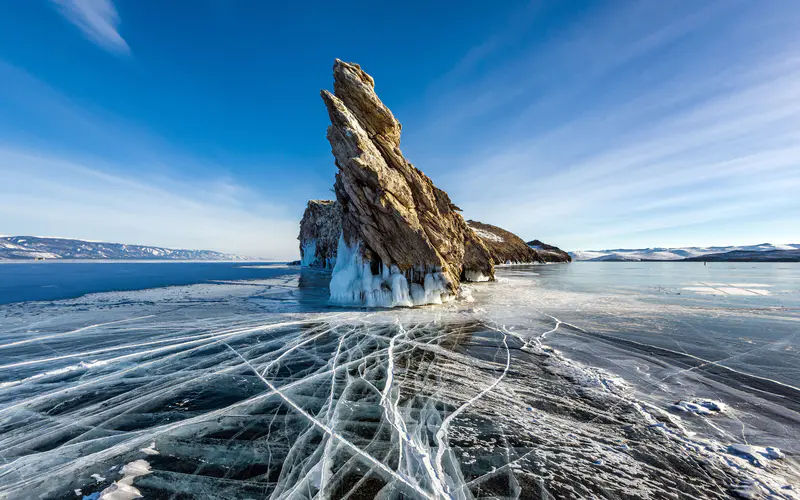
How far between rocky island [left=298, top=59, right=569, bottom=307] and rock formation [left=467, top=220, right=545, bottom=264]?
71.2 metres

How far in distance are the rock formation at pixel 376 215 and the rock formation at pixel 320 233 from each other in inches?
1515

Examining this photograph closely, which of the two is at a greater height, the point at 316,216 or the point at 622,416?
the point at 316,216

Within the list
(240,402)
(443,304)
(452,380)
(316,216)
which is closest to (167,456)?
(240,402)

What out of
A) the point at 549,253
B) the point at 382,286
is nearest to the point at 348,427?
the point at 382,286

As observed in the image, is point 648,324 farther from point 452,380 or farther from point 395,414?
point 395,414

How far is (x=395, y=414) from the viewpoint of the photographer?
5.52m

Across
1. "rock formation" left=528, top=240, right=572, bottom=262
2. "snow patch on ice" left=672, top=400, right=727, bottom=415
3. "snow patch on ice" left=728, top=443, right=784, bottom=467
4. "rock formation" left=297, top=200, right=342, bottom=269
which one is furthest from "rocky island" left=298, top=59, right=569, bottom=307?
"rock formation" left=528, top=240, right=572, bottom=262

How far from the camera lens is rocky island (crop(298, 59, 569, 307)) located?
60.1 feet

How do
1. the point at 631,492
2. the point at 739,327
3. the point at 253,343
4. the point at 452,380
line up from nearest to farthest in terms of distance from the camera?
the point at 631,492
the point at 452,380
the point at 253,343
the point at 739,327

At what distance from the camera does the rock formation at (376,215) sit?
18.3 m

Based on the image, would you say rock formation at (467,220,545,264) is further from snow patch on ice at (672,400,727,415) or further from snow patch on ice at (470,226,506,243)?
snow patch on ice at (672,400,727,415)

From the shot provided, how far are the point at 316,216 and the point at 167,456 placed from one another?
72.2 meters

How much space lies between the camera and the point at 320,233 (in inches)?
2773

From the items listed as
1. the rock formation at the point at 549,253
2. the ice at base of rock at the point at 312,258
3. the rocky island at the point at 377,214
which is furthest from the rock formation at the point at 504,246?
the rocky island at the point at 377,214
